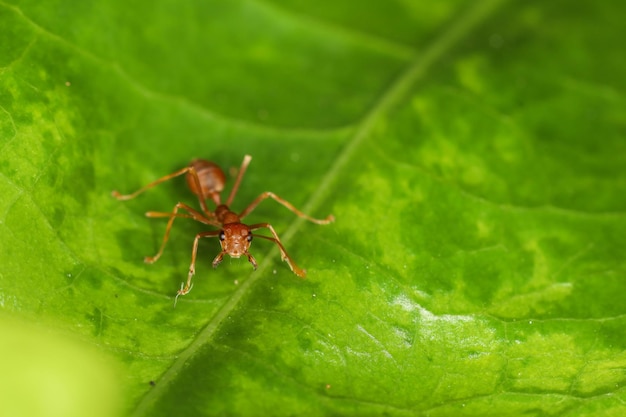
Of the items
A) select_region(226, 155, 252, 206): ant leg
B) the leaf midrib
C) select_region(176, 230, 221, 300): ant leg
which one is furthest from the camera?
select_region(226, 155, 252, 206): ant leg

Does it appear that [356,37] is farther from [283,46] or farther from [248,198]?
[248,198]

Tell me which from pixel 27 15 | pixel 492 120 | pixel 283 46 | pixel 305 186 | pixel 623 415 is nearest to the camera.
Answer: pixel 623 415

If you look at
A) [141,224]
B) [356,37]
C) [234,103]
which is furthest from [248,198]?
[356,37]

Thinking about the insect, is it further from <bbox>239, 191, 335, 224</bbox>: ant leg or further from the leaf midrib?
the leaf midrib

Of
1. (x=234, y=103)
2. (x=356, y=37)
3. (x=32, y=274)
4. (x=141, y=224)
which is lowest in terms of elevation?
(x=32, y=274)

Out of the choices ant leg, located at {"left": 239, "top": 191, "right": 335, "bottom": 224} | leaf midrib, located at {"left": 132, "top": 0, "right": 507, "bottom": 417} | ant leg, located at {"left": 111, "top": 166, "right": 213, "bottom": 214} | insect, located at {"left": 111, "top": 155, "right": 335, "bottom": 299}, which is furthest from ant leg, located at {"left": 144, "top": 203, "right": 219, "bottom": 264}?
leaf midrib, located at {"left": 132, "top": 0, "right": 507, "bottom": 417}

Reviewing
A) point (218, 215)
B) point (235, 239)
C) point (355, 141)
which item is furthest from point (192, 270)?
point (355, 141)
